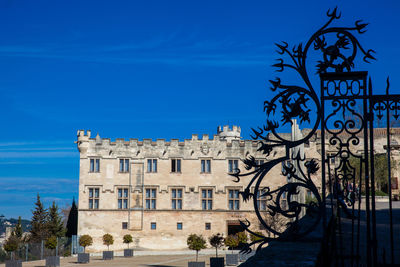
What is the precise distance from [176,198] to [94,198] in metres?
6.19

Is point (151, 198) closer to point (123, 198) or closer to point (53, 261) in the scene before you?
point (123, 198)

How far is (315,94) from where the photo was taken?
5.30 metres

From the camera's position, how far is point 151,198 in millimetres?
37875

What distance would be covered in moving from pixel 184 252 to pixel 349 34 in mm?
32521

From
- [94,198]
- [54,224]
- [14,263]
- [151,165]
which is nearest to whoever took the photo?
[14,263]

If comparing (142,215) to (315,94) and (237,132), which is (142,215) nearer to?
(237,132)

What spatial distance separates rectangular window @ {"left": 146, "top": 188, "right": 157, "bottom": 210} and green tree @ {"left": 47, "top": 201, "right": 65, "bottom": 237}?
28.4 ft

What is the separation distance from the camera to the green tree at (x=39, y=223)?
127ft

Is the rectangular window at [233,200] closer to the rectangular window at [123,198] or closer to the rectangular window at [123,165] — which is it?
the rectangular window at [123,198]

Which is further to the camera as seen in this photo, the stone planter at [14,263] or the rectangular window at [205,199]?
the rectangular window at [205,199]

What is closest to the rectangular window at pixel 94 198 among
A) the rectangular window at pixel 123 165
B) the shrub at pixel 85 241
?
the rectangular window at pixel 123 165

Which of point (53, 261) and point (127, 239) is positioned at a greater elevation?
point (127, 239)

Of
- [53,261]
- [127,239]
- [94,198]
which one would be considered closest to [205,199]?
[127,239]

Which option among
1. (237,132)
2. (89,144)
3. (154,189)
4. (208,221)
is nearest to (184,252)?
(208,221)
